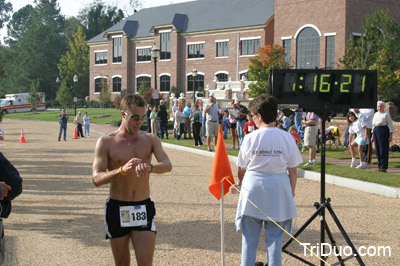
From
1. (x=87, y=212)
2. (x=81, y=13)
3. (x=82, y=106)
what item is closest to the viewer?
(x=87, y=212)

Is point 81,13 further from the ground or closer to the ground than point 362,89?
further from the ground

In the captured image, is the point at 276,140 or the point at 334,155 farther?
the point at 334,155

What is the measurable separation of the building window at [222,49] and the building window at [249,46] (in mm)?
2412

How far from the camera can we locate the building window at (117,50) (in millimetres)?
66562

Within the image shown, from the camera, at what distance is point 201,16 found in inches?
2339

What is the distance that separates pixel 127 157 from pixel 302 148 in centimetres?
1597

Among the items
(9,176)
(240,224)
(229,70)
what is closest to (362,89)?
(240,224)

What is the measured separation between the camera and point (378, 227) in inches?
297


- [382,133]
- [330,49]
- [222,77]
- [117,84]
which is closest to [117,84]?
[117,84]

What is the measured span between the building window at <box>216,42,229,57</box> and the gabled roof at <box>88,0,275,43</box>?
1781 millimetres

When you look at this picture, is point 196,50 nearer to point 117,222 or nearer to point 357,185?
point 357,185

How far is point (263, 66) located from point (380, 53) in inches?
356

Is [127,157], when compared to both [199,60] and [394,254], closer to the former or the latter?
[394,254]

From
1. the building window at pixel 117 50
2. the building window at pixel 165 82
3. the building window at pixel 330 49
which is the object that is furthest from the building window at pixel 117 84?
the building window at pixel 330 49
